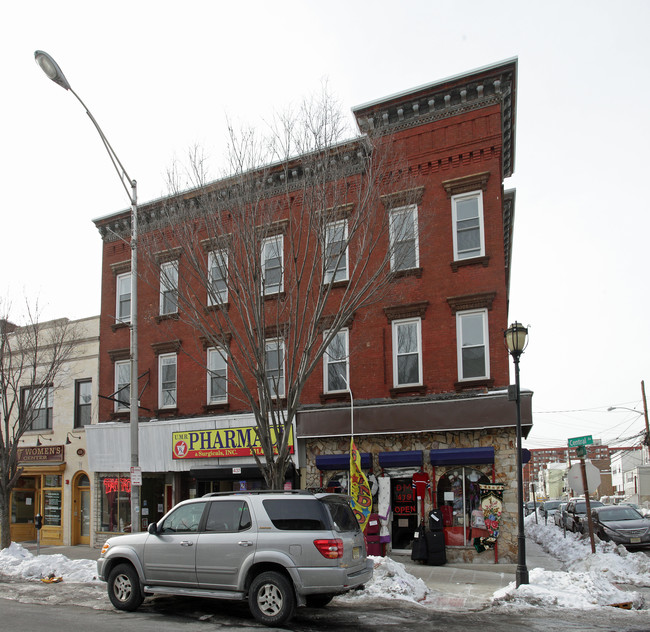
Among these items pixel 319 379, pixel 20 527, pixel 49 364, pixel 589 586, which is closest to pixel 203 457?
pixel 319 379

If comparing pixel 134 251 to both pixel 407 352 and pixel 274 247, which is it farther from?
pixel 407 352

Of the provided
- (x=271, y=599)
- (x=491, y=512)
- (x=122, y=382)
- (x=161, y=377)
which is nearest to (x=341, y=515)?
(x=271, y=599)

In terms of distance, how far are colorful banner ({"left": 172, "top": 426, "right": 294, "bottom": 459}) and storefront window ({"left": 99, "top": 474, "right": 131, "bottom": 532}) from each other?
302 cm

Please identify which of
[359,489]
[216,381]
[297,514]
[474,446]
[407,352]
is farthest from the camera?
[216,381]

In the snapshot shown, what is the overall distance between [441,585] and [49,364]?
49.2 ft

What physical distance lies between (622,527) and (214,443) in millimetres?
12988

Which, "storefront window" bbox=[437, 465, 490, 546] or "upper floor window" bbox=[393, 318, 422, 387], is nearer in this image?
"storefront window" bbox=[437, 465, 490, 546]

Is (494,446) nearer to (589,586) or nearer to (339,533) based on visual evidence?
(589,586)

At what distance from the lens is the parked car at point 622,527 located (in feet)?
65.4

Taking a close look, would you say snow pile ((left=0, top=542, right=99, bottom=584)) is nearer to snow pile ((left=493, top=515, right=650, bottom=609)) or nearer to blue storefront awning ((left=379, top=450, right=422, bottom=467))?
blue storefront awning ((left=379, top=450, right=422, bottom=467))

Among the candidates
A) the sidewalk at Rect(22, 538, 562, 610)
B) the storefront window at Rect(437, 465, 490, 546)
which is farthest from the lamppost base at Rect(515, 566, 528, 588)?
the storefront window at Rect(437, 465, 490, 546)

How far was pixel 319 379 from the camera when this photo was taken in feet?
61.3

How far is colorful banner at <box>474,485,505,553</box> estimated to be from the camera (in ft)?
52.1

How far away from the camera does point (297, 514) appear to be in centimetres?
953
